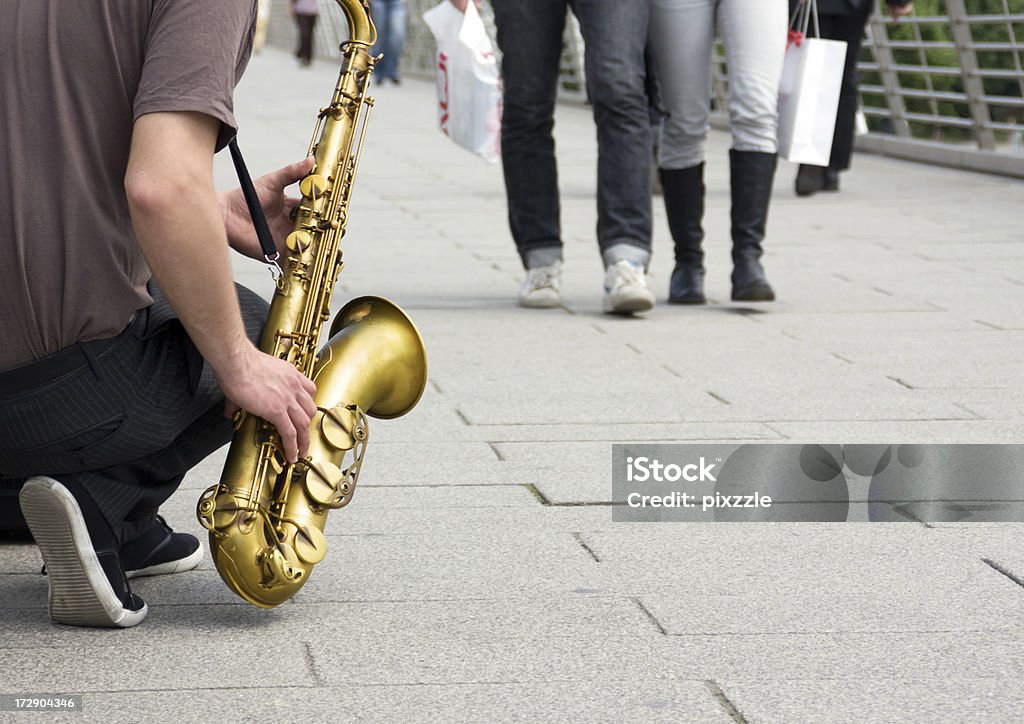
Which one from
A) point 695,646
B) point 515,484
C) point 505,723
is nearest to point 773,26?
point 515,484

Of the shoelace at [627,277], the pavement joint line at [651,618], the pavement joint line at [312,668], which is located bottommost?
the shoelace at [627,277]

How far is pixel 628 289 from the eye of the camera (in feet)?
17.3

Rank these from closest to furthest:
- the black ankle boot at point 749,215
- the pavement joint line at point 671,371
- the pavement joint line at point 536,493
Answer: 1. the pavement joint line at point 536,493
2. the pavement joint line at point 671,371
3. the black ankle boot at point 749,215

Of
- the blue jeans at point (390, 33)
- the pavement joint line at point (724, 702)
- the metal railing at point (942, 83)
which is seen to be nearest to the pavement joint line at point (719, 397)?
the pavement joint line at point (724, 702)

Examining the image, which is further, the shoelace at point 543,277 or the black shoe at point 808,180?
the black shoe at point 808,180

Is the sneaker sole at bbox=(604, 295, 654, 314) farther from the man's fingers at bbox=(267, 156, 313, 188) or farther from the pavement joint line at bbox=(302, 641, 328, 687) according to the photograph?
the pavement joint line at bbox=(302, 641, 328, 687)

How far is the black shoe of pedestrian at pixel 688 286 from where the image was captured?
5652 millimetres

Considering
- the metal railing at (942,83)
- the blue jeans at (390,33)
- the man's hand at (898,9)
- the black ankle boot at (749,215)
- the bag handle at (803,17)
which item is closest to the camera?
the black ankle boot at (749,215)

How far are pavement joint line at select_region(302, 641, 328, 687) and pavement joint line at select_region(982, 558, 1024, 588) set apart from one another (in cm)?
122

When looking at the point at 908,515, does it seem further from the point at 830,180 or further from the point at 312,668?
the point at 830,180

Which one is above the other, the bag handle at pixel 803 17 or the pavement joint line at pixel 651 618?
the bag handle at pixel 803 17

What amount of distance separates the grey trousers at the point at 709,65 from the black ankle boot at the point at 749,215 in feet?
0.17

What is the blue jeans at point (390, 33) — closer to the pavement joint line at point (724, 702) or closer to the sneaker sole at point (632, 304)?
the sneaker sole at point (632, 304)

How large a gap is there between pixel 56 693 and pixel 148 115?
836 mm
